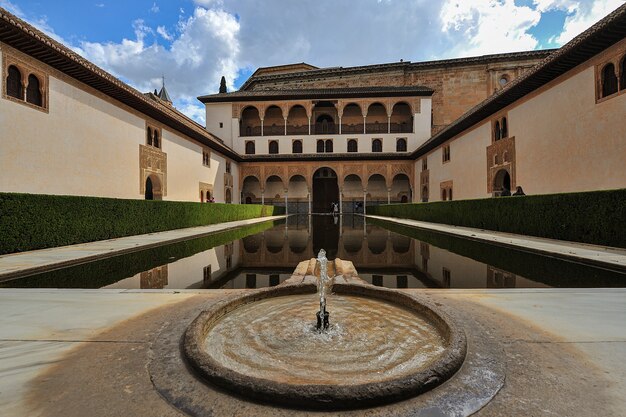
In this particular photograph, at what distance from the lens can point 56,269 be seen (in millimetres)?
4738

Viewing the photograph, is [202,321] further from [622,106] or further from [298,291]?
[622,106]

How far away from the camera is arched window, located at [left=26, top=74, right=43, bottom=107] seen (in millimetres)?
8836

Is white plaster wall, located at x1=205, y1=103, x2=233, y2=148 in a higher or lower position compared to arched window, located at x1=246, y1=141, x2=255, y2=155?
higher

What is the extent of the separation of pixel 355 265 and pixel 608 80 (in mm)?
9878

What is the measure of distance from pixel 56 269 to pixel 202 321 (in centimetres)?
412

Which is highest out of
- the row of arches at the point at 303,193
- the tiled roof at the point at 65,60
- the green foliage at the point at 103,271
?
the tiled roof at the point at 65,60

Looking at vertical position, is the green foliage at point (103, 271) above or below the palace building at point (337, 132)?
below

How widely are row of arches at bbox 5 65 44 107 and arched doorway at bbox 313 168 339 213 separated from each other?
24.6 m

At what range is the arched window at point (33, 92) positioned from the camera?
8.84 metres

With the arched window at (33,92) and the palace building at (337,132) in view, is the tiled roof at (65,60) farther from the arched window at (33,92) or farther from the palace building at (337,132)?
the arched window at (33,92)

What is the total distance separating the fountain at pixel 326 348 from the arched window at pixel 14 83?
10.1 metres

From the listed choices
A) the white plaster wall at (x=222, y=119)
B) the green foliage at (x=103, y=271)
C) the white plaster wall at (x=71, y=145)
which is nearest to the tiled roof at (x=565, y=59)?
the green foliage at (x=103, y=271)

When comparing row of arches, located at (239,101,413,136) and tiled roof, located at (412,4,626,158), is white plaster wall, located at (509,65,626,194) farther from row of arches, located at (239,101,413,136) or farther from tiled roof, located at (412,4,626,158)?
row of arches, located at (239,101,413,136)

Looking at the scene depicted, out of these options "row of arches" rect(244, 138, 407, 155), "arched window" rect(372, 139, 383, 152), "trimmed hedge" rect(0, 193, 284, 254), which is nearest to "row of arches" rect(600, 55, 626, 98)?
Result: "trimmed hedge" rect(0, 193, 284, 254)
